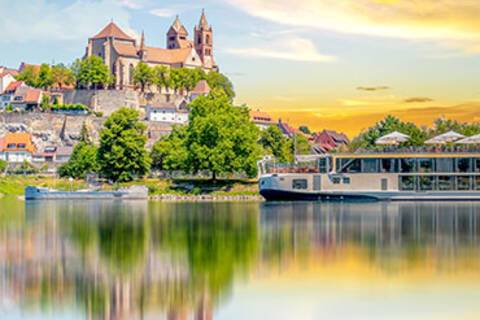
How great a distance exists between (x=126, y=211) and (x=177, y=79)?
85825mm

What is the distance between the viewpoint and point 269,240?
35.9 meters

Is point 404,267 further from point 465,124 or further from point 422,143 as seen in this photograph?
point 465,124

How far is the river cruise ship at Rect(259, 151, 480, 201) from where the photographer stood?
67.9m

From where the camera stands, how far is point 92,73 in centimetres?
13225

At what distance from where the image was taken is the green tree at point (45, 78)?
446ft

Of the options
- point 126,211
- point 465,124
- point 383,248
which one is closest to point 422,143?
point 465,124

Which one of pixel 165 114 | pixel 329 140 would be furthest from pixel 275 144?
pixel 329 140

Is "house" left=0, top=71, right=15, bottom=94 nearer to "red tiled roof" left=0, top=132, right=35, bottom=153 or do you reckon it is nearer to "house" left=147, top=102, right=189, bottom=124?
"red tiled roof" left=0, top=132, right=35, bottom=153

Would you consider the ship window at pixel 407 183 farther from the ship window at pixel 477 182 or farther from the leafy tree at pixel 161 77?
the leafy tree at pixel 161 77

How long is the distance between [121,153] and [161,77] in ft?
186

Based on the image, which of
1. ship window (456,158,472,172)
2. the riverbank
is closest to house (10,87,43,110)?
the riverbank

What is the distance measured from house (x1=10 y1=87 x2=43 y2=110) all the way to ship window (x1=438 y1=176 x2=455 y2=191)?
247ft

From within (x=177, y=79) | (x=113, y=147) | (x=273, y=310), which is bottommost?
(x=273, y=310)

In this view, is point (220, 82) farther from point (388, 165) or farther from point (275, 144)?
point (388, 165)
